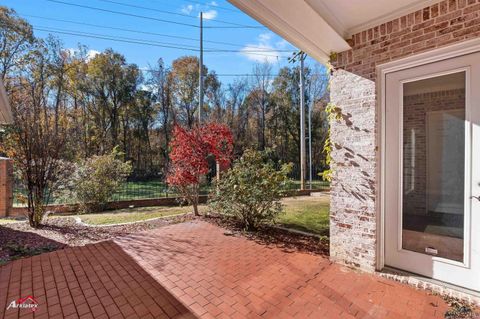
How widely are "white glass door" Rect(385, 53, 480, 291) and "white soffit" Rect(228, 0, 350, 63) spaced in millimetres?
881

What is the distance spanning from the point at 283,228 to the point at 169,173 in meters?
3.27

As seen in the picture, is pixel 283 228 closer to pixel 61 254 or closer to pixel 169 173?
pixel 169 173

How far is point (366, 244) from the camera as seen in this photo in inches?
120

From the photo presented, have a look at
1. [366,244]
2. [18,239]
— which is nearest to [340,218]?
[366,244]

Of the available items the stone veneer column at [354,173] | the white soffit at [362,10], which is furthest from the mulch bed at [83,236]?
the white soffit at [362,10]

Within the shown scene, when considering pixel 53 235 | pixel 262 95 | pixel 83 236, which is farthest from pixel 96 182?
pixel 262 95

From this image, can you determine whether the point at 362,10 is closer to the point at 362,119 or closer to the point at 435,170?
the point at 362,119

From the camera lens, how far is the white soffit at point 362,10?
254 centimetres

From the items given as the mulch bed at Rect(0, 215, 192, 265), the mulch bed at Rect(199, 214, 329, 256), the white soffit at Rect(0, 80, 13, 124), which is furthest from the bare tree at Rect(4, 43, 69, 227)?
the mulch bed at Rect(199, 214, 329, 256)

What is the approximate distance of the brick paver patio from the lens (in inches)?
92.7

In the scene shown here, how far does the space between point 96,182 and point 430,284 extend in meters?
8.75

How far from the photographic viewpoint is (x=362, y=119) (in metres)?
3.06

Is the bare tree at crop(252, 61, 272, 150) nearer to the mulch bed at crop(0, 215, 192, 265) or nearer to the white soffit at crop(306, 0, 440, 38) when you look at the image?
the mulch bed at crop(0, 215, 192, 265)

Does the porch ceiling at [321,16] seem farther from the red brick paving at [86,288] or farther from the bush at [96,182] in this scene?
the bush at [96,182]
